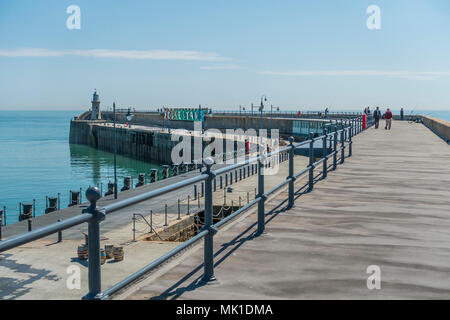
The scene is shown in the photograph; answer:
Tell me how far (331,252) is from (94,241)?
11.8ft

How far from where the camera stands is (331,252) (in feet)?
20.0

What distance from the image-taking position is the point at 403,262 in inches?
226

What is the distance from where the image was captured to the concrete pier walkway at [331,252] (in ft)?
15.7

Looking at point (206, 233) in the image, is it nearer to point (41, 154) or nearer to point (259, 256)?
point (259, 256)

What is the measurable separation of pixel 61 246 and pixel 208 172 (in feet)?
66.0

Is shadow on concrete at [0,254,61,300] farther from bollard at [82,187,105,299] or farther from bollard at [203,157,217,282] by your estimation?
bollard at [82,187,105,299]

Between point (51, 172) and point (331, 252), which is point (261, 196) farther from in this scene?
point (51, 172)

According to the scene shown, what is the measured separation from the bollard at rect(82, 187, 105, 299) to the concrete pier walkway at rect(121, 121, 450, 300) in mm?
1075

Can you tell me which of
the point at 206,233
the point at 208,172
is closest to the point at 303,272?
the point at 206,233

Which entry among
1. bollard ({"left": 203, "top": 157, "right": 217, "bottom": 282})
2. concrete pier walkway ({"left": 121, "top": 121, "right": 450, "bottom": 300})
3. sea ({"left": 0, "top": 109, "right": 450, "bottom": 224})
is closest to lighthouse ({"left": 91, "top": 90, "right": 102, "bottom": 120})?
sea ({"left": 0, "top": 109, "right": 450, "bottom": 224})

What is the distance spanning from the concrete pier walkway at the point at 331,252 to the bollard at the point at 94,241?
108 centimetres

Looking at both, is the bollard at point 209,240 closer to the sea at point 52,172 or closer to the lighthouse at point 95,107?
the sea at point 52,172
